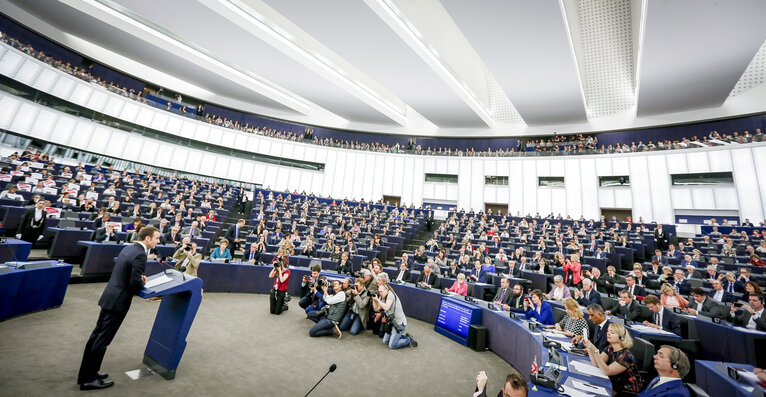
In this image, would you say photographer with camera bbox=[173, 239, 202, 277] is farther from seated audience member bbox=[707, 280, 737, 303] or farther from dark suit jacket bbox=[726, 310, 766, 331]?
seated audience member bbox=[707, 280, 737, 303]

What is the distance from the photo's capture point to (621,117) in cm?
1970

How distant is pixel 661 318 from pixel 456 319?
3.17 meters

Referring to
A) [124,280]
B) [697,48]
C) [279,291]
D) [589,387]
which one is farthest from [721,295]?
[697,48]

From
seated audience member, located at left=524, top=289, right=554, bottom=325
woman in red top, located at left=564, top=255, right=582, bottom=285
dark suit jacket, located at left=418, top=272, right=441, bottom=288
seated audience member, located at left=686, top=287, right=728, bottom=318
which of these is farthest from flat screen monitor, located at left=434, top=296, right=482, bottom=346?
woman in red top, located at left=564, top=255, right=582, bottom=285

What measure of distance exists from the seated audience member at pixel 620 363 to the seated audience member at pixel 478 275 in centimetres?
484

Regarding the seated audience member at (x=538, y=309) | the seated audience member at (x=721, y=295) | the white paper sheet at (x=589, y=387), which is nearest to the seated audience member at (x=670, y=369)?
the white paper sheet at (x=589, y=387)

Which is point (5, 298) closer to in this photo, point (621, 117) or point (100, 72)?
point (100, 72)

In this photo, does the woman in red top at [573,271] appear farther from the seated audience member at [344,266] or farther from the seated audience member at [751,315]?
the seated audience member at [344,266]

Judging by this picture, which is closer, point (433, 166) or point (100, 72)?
point (100, 72)

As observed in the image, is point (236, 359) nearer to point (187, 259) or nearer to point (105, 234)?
point (187, 259)

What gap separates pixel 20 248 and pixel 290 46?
45.8 ft

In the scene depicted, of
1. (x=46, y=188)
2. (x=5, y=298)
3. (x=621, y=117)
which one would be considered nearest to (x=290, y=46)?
(x=46, y=188)

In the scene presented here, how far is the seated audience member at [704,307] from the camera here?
5093 millimetres

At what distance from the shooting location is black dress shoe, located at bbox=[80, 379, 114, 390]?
287 cm
